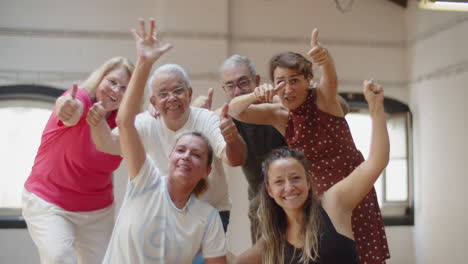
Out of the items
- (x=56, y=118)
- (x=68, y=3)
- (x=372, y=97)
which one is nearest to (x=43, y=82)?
(x=68, y=3)

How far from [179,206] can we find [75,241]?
1018mm

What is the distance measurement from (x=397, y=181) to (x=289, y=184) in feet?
17.6

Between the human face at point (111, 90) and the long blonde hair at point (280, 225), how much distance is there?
1.07m

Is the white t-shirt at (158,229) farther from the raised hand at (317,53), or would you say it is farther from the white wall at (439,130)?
the white wall at (439,130)

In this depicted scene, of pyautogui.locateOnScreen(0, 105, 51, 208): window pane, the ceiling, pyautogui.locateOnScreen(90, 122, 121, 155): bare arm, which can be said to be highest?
the ceiling

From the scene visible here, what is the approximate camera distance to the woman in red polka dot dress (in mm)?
2451

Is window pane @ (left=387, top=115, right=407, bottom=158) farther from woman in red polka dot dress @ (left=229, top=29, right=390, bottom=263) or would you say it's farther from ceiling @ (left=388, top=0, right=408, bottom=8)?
woman in red polka dot dress @ (left=229, top=29, right=390, bottom=263)

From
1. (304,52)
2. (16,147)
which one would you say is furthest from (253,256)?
(16,147)

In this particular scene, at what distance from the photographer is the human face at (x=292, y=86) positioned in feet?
8.24

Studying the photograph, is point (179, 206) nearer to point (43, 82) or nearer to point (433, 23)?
point (43, 82)

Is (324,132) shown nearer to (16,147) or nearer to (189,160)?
(189,160)

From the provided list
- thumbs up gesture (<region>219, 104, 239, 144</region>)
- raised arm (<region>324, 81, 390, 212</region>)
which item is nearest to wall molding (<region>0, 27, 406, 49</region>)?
thumbs up gesture (<region>219, 104, 239, 144</region>)

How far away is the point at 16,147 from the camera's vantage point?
641 cm

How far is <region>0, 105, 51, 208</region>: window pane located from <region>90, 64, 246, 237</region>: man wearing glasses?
417 cm
